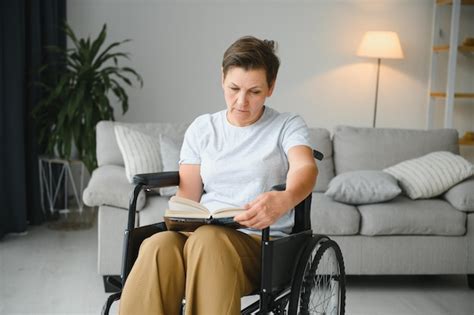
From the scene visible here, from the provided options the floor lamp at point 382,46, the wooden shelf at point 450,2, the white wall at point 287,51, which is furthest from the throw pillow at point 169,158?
the wooden shelf at point 450,2

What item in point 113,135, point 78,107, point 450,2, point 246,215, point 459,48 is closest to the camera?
point 246,215

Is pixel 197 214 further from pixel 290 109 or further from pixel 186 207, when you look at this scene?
pixel 290 109

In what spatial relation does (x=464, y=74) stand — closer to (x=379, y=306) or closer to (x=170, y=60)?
(x=170, y=60)

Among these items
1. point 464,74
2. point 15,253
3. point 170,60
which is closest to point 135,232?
point 15,253

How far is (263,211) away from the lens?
1.78 m

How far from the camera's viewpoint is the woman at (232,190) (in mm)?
1774

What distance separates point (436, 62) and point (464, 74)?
25 centimetres

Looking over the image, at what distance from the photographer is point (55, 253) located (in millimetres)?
3791

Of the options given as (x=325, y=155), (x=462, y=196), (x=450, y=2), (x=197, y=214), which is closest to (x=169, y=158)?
(x=325, y=155)

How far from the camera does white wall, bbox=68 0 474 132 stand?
4883mm

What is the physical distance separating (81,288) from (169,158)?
719 millimetres

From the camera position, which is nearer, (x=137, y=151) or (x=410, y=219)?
(x=410, y=219)

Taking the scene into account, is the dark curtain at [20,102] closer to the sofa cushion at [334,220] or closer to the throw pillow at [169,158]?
the throw pillow at [169,158]

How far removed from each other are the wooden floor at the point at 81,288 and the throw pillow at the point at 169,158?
0.54 meters
